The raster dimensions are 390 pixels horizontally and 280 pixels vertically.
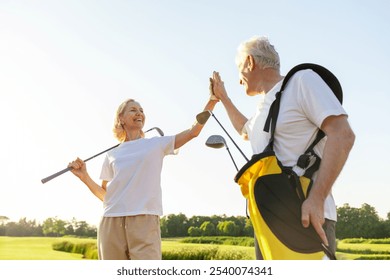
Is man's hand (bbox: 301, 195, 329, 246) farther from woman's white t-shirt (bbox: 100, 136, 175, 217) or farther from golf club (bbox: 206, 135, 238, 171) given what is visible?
woman's white t-shirt (bbox: 100, 136, 175, 217)

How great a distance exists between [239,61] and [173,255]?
640 cm

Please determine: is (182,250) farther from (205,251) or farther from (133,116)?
(133,116)

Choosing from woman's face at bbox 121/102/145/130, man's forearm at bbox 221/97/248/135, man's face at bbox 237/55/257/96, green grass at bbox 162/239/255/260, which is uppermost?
woman's face at bbox 121/102/145/130

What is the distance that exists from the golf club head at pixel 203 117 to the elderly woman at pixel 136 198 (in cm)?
5

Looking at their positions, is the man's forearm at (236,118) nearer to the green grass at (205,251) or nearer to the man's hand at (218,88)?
the man's hand at (218,88)

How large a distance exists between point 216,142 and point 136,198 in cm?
94

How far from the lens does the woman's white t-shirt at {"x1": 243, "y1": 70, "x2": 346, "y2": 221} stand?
80.8 inches

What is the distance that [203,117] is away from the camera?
3605mm

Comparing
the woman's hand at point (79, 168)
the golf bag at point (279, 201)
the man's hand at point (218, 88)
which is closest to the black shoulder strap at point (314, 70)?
the golf bag at point (279, 201)

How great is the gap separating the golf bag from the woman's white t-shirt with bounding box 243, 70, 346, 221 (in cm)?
3

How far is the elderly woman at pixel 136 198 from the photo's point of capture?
3650 millimetres

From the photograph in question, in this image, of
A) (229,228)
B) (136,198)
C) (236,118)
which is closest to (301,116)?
(236,118)

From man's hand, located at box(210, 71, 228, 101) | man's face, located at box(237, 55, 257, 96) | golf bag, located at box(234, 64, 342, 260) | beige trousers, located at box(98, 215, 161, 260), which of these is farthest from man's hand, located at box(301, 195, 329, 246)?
beige trousers, located at box(98, 215, 161, 260)
